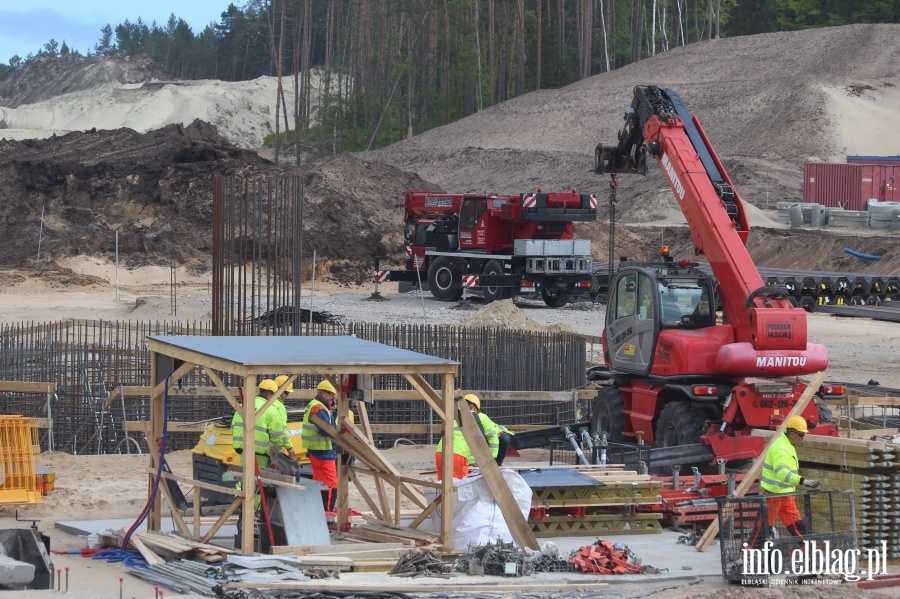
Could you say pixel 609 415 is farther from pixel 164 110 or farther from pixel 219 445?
pixel 164 110

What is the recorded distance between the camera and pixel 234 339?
11.8 metres

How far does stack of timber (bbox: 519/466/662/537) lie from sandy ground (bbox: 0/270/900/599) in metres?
0.27

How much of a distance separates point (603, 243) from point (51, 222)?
18.3m

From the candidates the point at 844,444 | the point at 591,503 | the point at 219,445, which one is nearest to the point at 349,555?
the point at 219,445

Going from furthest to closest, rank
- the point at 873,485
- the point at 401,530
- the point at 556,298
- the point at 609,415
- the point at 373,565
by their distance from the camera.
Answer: the point at 556,298 < the point at 609,415 < the point at 401,530 < the point at 873,485 < the point at 373,565

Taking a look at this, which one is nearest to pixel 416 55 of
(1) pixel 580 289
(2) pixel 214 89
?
(2) pixel 214 89

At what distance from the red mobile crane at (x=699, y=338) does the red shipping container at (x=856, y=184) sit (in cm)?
3172

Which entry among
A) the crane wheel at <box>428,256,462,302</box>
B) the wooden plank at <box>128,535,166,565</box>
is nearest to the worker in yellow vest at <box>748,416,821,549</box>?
the wooden plank at <box>128,535,166,565</box>

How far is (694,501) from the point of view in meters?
12.2

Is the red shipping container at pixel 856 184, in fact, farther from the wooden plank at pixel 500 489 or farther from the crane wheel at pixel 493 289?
the wooden plank at pixel 500 489

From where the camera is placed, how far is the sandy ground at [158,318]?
34.3 feet

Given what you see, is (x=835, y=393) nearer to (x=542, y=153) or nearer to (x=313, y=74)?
(x=542, y=153)

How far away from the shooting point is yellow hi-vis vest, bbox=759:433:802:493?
34.1ft
